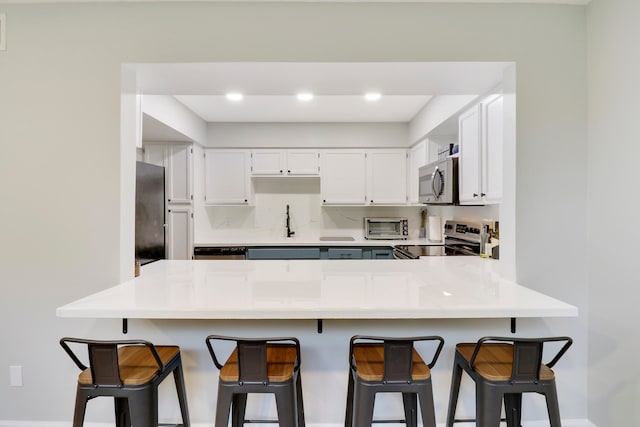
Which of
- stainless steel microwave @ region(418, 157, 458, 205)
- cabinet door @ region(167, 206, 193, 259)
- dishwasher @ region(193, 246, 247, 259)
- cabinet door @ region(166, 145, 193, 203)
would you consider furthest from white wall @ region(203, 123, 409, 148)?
dishwasher @ region(193, 246, 247, 259)

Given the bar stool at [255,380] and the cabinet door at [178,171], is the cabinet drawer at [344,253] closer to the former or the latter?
the cabinet door at [178,171]

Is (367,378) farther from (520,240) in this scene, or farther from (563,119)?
(563,119)

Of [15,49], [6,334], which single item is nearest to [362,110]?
[15,49]

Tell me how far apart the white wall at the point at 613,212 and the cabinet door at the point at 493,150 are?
0.43 meters

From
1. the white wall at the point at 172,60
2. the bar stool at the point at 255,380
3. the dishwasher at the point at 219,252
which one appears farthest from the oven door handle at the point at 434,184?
the dishwasher at the point at 219,252

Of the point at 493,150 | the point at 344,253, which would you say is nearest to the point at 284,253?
the point at 344,253

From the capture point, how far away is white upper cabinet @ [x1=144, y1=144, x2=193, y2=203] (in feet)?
12.6

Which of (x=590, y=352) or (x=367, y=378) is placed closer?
(x=367, y=378)

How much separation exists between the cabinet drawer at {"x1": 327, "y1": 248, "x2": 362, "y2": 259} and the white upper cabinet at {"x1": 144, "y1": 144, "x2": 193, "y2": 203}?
1.88 m

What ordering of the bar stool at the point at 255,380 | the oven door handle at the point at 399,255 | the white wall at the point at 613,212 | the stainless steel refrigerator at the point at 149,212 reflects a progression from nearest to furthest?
the bar stool at the point at 255,380 → the white wall at the point at 613,212 → the stainless steel refrigerator at the point at 149,212 → the oven door handle at the point at 399,255

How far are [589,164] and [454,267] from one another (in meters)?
0.91

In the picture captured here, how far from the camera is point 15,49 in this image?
67.5 inches

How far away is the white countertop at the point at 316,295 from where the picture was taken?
1270 millimetres

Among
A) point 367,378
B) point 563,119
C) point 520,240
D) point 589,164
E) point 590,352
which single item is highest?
point 563,119
